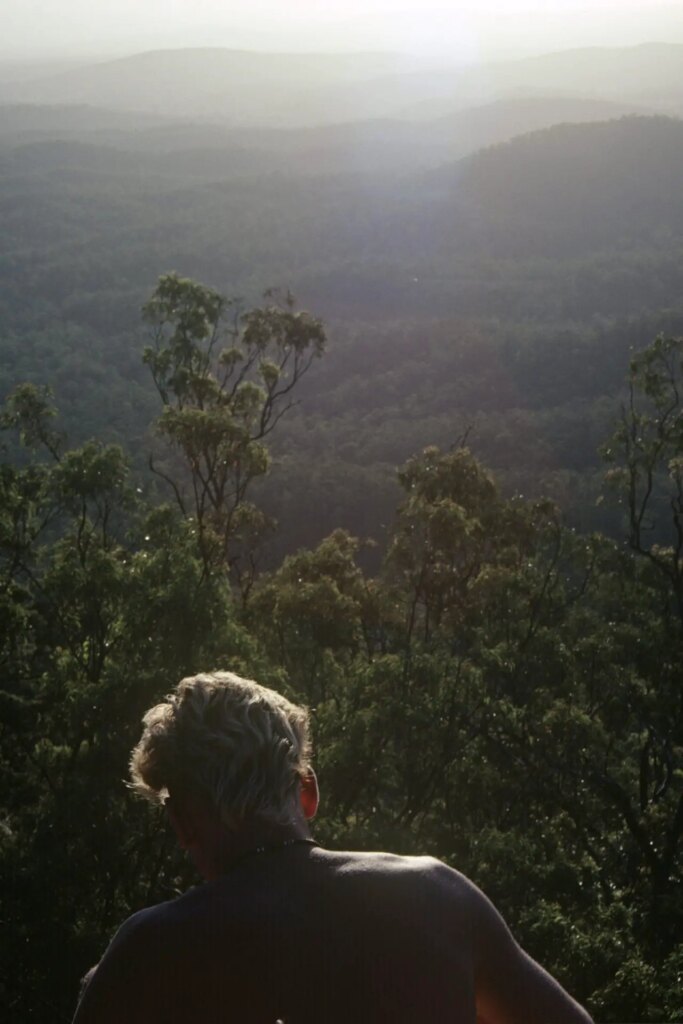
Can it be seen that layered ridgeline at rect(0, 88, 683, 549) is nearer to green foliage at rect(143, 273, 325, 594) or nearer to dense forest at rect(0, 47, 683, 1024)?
green foliage at rect(143, 273, 325, 594)

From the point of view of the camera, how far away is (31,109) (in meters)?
154

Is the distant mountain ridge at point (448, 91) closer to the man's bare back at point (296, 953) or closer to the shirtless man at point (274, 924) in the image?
the shirtless man at point (274, 924)

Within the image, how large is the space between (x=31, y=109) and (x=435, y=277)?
90.0m

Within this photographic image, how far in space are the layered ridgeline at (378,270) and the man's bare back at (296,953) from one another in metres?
33.8

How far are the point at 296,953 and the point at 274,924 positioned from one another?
0.06 meters

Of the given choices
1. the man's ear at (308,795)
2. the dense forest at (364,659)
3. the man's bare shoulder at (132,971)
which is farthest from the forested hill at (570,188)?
the man's bare shoulder at (132,971)

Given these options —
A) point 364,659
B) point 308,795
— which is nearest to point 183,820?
point 308,795

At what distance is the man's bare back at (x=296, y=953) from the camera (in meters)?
1.82

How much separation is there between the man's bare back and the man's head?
102 mm

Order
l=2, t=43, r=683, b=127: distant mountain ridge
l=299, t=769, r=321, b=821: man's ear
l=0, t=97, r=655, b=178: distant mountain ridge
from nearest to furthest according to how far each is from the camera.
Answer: l=299, t=769, r=321, b=821: man's ear, l=0, t=97, r=655, b=178: distant mountain ridge, l=2, t=43, r=683, b=127: distant mountain ridge

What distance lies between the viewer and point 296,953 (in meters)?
1.82

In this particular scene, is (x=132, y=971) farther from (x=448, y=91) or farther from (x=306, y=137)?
(x=448, y=91)

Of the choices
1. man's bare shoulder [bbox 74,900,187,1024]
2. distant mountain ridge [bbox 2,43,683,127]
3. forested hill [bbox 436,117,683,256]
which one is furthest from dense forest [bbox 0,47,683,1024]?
distant mountain ridge [bbox 2,43,683,127]

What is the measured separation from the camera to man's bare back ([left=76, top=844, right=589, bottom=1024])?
5.96ft
